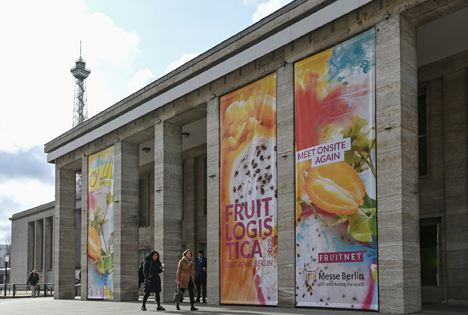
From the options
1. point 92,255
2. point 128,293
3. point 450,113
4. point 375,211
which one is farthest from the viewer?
point 92,255

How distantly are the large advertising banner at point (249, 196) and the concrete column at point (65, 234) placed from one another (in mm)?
15299

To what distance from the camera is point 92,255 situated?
2711 cm

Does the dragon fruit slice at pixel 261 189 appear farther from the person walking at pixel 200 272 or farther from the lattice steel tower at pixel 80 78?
the lattice steel tower at pixel 80 78

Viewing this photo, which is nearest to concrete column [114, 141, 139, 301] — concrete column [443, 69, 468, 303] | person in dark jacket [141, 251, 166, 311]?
person in dark jacket [141, 251, 166, 311]

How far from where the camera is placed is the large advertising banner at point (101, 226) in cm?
2559

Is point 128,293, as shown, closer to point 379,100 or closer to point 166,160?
point 166,160

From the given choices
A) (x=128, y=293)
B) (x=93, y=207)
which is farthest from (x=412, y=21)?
(x=93, y=207)

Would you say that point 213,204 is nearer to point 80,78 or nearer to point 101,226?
point 101,226

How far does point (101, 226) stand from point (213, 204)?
30.4 feet

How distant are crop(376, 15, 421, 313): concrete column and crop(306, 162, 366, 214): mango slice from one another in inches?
30.5

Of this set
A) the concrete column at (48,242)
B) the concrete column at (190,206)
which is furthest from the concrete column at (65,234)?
the concrete column at (48,242)

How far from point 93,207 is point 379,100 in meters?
17.8

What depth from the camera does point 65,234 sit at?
31.5 metres

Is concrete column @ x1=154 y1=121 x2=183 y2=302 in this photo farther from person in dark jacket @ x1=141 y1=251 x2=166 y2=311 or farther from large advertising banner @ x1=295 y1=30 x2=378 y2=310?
large advertising banner @ x1=295 y1=30 x2=378 y2=310
